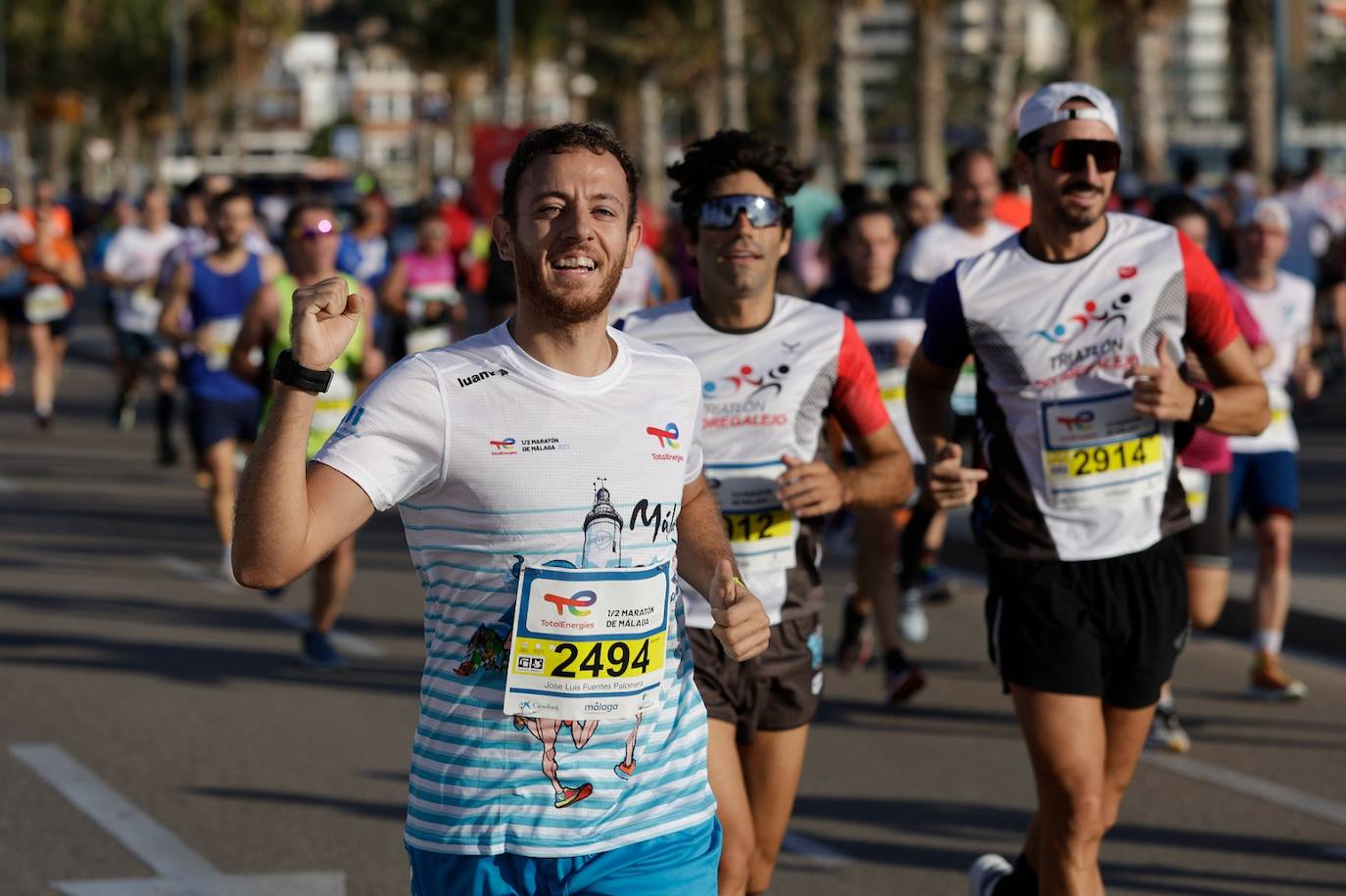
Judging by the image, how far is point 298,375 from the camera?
314 cm

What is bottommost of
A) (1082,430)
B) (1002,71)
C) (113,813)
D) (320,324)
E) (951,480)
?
(113,813)

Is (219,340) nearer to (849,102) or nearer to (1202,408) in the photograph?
(1202,408)

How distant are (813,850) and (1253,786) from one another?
66.8 inches

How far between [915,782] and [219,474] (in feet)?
16.6

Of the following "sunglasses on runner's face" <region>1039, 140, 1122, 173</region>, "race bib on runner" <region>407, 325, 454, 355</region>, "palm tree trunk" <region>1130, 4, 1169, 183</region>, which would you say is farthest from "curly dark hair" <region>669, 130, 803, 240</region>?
"palm tree trunk" <region>1130, 4, 1169, 183</region>

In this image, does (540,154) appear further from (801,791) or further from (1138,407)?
(801,791)

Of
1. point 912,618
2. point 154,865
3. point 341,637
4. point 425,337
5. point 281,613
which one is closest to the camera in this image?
point 154,865

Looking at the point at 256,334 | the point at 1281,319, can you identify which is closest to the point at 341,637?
the point at 256,334

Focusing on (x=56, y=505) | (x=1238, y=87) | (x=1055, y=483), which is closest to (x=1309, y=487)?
(x=56, y=505)

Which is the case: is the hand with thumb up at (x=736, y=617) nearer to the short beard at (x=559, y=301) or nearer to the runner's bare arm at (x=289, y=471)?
the short beard at (x=559, y=301)

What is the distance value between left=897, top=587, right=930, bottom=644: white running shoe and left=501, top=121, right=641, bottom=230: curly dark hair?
6206 millimetres

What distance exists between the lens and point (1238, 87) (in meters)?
28.2

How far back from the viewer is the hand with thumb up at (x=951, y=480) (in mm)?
5016

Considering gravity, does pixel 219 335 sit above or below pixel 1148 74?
below
